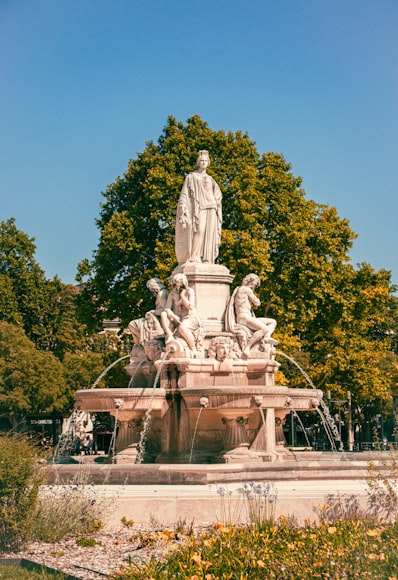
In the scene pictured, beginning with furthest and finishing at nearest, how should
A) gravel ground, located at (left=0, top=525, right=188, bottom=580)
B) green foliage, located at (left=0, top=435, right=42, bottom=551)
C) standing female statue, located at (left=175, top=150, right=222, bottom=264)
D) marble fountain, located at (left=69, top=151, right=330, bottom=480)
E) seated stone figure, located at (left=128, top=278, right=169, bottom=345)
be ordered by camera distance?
standing female statue, located at (left=175, top=150, right=222, bottom=264), seated stone figure, located at (left=128, top=278, right=169, bottom=345), marble fountain, located at (left=69, top=151, right=330, bottom=480), green foliage, located at (left=0, top=435, right=42, bottom=551), gravel ground, located at (left=0, top=525, right=188, bottom=580)

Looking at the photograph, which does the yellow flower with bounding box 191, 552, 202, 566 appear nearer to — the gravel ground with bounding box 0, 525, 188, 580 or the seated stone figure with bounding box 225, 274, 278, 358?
the gravel ground with bounding box 0, 525, 188, 580

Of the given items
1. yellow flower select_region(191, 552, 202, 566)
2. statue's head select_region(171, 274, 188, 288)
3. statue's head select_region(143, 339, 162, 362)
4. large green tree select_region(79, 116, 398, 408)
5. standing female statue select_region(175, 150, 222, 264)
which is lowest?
yellow flower select_region(191, 552, 202, 566)

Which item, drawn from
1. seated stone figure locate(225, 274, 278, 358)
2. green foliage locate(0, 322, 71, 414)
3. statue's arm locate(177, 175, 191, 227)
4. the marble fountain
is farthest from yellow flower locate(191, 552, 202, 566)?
green foliage locate(0, 322, 71, 414)

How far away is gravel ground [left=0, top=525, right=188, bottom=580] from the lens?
8031 mm

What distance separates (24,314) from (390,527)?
42957 mm

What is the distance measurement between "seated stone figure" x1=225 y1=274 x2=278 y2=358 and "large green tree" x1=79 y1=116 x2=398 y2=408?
40.5ft

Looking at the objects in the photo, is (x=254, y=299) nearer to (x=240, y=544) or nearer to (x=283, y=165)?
(x=240, y=544)

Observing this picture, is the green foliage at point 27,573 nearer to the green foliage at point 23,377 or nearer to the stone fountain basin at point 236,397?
the stone fountain basin at point 236,397

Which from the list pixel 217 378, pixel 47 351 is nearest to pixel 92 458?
pixel 217 378

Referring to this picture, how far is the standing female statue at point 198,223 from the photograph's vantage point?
19.1 m

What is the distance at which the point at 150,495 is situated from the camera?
10.4 m

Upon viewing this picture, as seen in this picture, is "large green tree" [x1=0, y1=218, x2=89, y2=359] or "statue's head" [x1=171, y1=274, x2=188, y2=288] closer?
"statue's head" [x1=171, y1=274, x2=188, y2=288]

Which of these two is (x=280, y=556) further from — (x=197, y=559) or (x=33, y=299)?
(x=33, y=299)

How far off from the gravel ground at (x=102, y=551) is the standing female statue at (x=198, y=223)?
996cm
